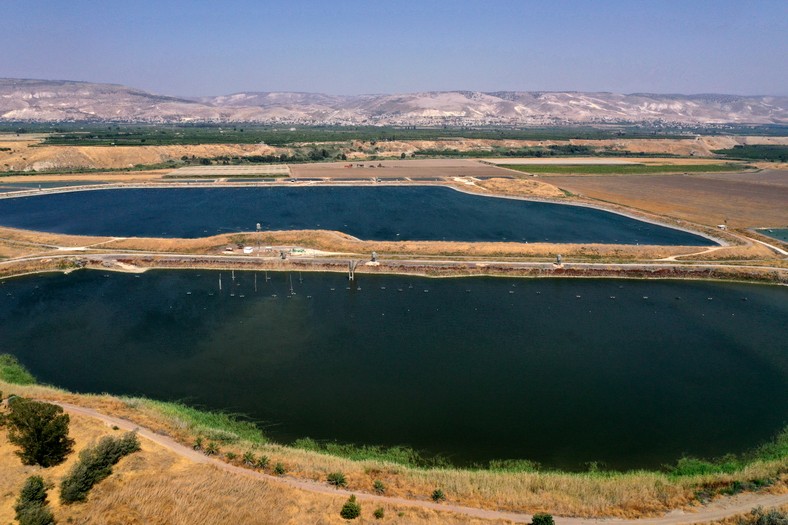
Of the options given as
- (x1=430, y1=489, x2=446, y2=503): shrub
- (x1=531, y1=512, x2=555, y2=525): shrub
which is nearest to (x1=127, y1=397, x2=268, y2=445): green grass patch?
(x1=430, y1=489, x2=446, y2=503): shrub

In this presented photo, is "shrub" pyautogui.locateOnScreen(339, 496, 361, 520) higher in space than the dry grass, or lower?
higher

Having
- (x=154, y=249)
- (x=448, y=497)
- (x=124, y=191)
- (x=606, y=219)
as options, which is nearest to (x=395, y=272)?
(x=154, y=249)

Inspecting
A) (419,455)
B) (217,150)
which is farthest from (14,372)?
(217,150)

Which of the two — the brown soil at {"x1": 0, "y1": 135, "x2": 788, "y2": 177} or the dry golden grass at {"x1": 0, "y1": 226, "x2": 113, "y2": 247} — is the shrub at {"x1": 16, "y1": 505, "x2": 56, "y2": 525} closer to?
the dry golden grass at {"x1": 0, "y1": 226, "x2": 113, "y2": 247}

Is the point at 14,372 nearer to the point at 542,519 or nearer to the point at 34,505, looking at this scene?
the point at 34,505

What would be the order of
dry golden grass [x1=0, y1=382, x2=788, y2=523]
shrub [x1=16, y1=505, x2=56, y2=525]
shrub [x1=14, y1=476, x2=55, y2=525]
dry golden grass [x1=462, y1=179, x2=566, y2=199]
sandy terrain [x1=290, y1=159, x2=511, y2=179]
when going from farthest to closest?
sandy terrain [x1=290, y1=159, x2=511, y2=179] → dry golden grass [x1=462, y1=179, x2=566, y2=199] → dry golden grass [x1=0, y1=382, x2=788, y2=523] → shrub [x1=14, y1=476, x2=55, y2=525] → shrub [x1=16, y1=505, x2=56, y2=525]

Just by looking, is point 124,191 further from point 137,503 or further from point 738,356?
point 738,356
